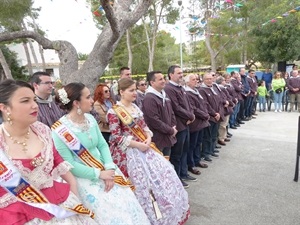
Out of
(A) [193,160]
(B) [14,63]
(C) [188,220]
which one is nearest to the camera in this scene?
(C) [188,220]

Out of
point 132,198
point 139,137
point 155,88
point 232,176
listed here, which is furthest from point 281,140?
point 132,198

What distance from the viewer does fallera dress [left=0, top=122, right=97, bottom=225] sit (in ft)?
5.08

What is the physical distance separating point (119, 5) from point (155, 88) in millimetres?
2176

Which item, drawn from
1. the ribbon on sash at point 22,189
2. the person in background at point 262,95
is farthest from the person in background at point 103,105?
the person in background at point 262,95

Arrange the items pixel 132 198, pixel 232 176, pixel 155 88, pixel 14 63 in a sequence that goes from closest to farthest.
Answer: pixel 132 198, pixel 155 88, pixel 232 176, pixel 14 63

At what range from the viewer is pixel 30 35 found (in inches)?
189

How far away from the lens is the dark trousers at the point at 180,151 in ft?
12.7

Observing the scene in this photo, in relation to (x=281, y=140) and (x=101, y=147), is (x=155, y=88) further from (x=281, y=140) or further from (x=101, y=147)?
(x=281, y=140)

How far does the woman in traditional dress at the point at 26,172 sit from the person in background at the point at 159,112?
1.73 meters

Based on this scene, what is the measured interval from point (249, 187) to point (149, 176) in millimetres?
1723

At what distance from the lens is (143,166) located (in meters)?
2.76

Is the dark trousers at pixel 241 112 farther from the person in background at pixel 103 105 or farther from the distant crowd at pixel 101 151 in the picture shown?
the person in background at pixel 103 105

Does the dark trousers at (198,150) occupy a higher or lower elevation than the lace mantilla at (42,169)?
lower

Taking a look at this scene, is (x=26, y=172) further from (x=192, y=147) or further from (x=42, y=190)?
(x=192, y=147)
